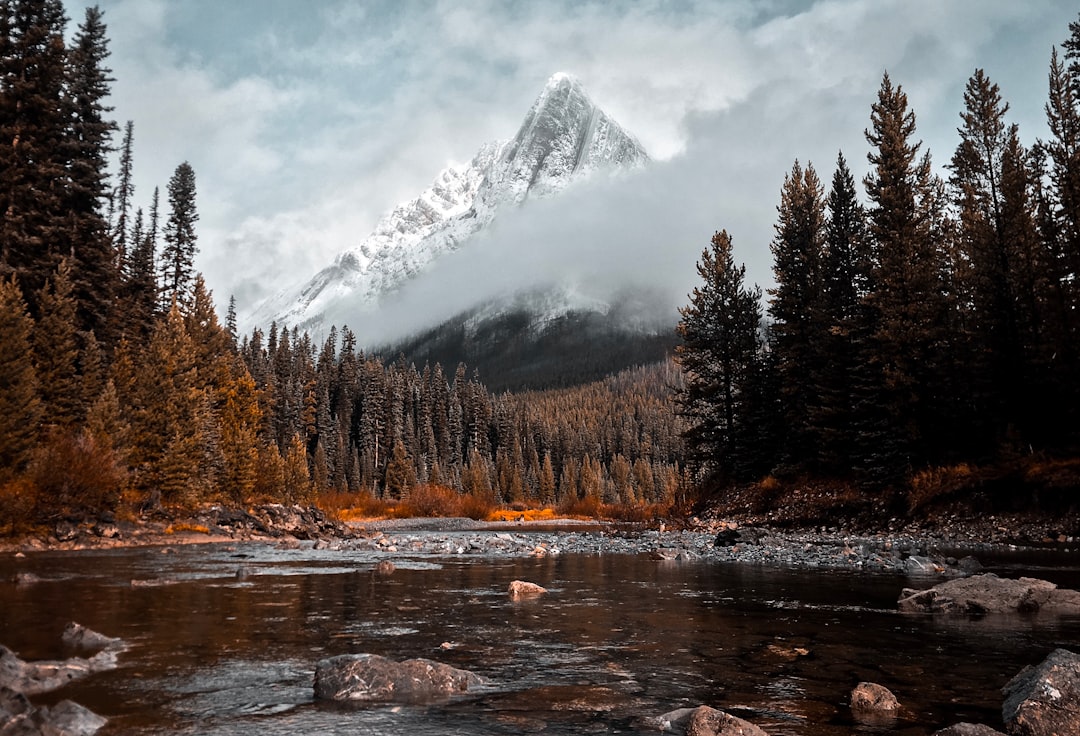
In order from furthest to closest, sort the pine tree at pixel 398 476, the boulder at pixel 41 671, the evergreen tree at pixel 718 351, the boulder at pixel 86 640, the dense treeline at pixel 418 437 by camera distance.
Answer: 1. the dense treeline at pixel 418 437
2. the pine tree at pixel 398 476
3. the evergreen tree at pixel 718 351
4. the boulder at pixel 86 640
5. the boulder at pixel 41 671

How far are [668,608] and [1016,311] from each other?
29.9 metres

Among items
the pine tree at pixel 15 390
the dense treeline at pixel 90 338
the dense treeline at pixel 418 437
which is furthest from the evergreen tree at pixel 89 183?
the dense treeline at pixel 418 437

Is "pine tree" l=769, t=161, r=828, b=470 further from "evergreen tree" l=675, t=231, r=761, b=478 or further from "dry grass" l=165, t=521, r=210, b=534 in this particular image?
"dry grass" l=165, t=521, r=210, b=534

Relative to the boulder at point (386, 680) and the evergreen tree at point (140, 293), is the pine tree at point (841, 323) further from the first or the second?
the evergreen tree at point (140, 293)

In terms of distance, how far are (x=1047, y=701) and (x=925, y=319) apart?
31368 mm

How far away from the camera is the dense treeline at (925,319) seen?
30656mm

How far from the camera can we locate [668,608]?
42.5ft

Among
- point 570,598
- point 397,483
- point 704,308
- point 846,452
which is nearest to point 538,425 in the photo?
point 397,483

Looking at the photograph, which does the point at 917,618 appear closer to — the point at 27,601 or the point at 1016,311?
the point at 27,601

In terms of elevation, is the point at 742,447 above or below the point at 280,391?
below

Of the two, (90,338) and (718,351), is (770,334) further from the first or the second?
(90,338)

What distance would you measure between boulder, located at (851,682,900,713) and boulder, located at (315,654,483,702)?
388cm

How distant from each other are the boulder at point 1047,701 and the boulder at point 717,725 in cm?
225

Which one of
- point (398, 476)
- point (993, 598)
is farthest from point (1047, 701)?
point (398, 476)
